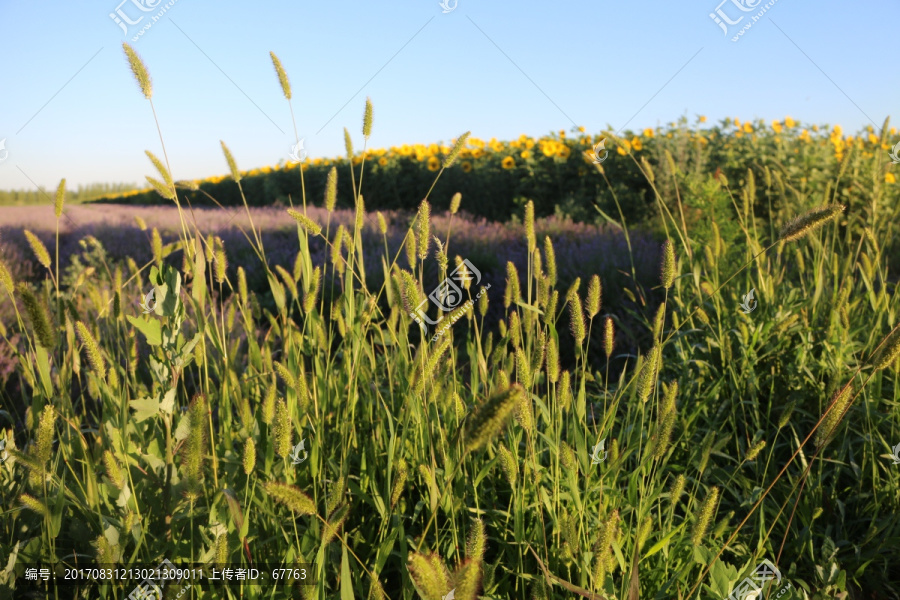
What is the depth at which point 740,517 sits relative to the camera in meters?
2.06

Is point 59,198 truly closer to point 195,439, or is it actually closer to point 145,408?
point 145,408

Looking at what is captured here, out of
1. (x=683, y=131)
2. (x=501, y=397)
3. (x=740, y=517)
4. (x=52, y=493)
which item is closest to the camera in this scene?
(x=501, y=397)

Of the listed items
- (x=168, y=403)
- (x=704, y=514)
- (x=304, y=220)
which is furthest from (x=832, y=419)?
(x=168, y=403)

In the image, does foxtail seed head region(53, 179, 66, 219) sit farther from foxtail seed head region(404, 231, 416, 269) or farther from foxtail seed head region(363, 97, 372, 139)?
foxtail seed head region(404, 231, 416, 269)

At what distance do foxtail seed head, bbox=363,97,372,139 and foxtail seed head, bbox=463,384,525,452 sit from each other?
1002mm

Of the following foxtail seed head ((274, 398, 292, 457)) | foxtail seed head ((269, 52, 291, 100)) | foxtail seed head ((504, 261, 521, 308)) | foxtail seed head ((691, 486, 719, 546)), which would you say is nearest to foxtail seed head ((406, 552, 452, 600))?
foxtail seed head ((274, 398, 292, 457))

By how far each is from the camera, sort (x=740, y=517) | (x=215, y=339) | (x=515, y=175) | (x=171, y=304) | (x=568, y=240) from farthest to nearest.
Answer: (x=515, y=175) < (x=568, y=240) < (x=740, y=517) < (x=215, y=339) < (x=171, y=304)

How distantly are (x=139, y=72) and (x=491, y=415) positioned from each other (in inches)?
46.3

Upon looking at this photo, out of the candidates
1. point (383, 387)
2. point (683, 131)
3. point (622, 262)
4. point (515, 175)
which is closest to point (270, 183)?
point (515, 175)

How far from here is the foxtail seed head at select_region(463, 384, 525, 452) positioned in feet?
2.65

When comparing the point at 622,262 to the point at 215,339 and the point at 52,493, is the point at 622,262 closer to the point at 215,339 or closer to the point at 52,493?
the point at 215,339

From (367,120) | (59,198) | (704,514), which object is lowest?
(704,514)

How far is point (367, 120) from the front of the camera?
5.40 feet

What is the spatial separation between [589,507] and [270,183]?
14.9m
